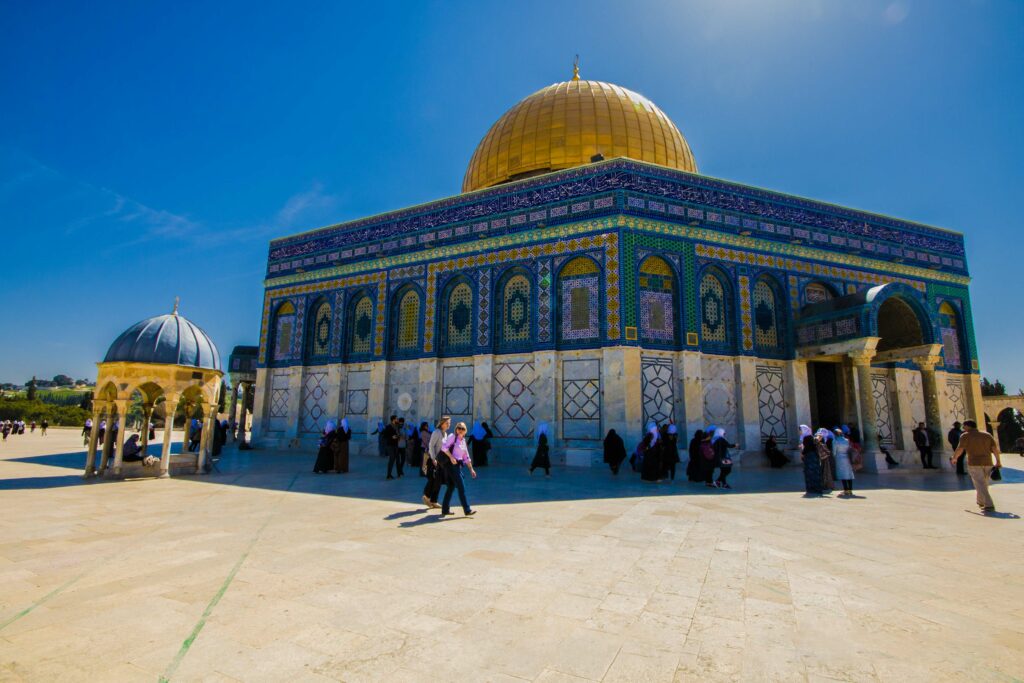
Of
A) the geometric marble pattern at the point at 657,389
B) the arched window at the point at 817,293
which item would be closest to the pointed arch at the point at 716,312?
the geometric marble pattern at the point at 657,389

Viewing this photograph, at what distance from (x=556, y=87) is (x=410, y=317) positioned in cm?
1024

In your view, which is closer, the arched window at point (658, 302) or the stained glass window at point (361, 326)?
the arched window at point (658, 302)

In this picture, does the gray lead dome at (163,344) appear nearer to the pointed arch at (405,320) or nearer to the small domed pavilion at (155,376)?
the small domed pavilion at (155,376)

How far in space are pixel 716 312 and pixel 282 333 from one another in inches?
599

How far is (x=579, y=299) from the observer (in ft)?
47.0

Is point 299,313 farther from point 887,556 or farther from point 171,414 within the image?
point 887,556

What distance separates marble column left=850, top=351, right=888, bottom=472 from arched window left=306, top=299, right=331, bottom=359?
16.2 m

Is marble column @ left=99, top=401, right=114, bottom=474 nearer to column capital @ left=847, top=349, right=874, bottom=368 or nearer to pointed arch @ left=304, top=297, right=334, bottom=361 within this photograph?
pointed arch @ left=304, top=297, right=334, bottom=361

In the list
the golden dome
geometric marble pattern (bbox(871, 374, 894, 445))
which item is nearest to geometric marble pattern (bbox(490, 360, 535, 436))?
the golden dome

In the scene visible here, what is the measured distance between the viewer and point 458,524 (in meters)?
5.79

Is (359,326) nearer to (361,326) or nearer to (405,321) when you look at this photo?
(361,326)

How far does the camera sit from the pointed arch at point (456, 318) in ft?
52.3

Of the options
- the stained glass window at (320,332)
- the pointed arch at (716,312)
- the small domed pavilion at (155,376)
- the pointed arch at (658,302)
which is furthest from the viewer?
the stained glass window at (320,332)

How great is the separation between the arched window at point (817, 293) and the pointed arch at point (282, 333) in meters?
17.3
